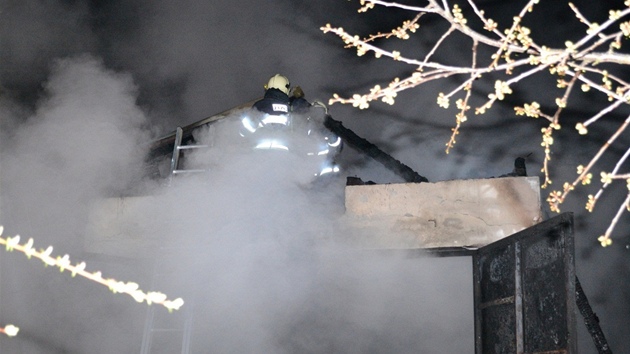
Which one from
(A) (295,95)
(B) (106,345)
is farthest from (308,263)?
(B) (106,345)

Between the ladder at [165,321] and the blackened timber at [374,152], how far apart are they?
2.85 metres

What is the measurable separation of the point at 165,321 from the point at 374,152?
3.72 m

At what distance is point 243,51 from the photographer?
9000 mm

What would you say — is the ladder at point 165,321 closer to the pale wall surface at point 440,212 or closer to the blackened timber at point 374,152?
the pale wall surface at point 440,212

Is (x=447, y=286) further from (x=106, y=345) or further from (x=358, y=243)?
(x=106, y=345)

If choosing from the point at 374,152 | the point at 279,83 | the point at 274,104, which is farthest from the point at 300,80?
the point at 274,104

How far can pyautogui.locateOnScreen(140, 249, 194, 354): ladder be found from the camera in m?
6.02

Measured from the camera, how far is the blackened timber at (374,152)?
7.67 m

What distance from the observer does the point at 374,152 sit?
7.96m

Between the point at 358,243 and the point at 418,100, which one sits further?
the point at 418,100

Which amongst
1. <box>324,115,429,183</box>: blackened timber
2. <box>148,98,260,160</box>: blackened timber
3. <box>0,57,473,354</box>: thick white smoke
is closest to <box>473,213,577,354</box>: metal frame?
<box>0,57,473,354</box>: thick white smoke

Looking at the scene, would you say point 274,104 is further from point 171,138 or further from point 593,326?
point 593,326

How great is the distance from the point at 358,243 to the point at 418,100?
13.2 ft

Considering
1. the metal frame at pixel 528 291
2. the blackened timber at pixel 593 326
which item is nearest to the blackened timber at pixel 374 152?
the metal frame at pixel 528 291
